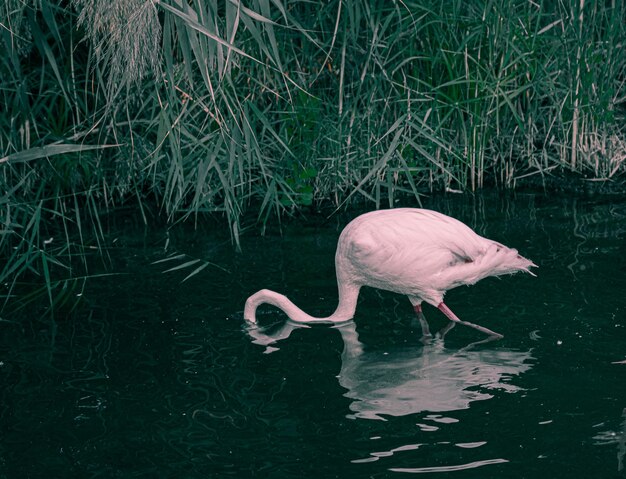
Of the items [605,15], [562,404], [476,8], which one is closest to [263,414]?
[562,404]

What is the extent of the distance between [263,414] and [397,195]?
9.58ft

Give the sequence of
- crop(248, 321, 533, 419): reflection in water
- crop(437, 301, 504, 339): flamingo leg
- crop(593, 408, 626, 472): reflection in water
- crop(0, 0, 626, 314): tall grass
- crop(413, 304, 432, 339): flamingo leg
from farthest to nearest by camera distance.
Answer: crop(0, 0, 626, 314): tall grass, crop(413, 304, 432, 339): flamingo leg, crop(437, 301, 504, 339): flamingo leg, crop(248, 321, 533, 419): reflection in water, crop(593, 408, 626, 472): reflection in water

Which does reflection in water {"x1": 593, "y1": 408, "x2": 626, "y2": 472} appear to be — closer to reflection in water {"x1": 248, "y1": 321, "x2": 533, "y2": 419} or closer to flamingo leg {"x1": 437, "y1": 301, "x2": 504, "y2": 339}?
reflection in water {"x1": 248, "y1": 321, "x2": 533, "y2": 419}

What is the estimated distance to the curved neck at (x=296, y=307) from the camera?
4465mm

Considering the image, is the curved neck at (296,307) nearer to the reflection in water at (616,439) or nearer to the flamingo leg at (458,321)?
the flamingo leg at (458,321)

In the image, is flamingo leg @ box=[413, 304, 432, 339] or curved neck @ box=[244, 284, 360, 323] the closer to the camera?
flamingo leg @ box=[413, 304, 432, 339]

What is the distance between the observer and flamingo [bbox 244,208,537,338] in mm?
4379

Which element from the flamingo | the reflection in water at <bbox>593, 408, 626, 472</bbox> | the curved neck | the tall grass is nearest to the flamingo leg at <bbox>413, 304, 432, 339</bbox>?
the flamingo

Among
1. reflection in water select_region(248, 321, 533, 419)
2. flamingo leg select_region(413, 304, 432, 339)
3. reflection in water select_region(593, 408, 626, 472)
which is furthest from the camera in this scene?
flamingo leg select_region(413, 304, 432, 339)

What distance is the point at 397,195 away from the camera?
6359mm

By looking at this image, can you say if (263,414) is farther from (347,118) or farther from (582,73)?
(582,73)

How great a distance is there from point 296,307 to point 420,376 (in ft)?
2.44

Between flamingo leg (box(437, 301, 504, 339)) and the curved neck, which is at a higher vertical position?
the curved neck

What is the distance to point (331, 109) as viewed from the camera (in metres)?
6.02
